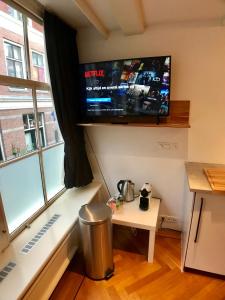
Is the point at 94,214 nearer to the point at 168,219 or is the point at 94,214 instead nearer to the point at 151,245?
the point at 151,245

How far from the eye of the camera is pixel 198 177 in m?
1.68

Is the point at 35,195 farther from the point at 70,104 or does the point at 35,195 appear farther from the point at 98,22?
the point at 98,22

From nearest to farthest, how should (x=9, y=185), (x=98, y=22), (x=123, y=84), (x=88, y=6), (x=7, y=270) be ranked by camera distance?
(x=7, y=270) → (x=88, y=6) → (x=9, y=185) → (x=98, y=22) → (x=123, y=84)

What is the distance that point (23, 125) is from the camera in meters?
1.65

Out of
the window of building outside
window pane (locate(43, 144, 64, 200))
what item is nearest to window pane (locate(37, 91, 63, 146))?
the window of building outside

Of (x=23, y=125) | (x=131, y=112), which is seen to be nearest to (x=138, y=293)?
(x=131, y=112)

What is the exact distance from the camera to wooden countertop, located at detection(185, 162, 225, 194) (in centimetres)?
147

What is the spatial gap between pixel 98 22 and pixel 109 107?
752 mm

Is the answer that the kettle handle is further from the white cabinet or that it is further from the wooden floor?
the white cabinet

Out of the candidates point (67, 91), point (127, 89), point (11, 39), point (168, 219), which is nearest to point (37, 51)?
point (11, 39)

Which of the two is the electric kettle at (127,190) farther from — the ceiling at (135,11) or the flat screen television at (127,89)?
the ceiling at (135,11)

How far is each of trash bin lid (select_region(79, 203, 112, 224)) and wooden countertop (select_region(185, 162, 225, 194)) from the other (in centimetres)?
74

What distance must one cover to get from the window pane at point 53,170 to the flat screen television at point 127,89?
58 cm

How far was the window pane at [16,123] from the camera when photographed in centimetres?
145
